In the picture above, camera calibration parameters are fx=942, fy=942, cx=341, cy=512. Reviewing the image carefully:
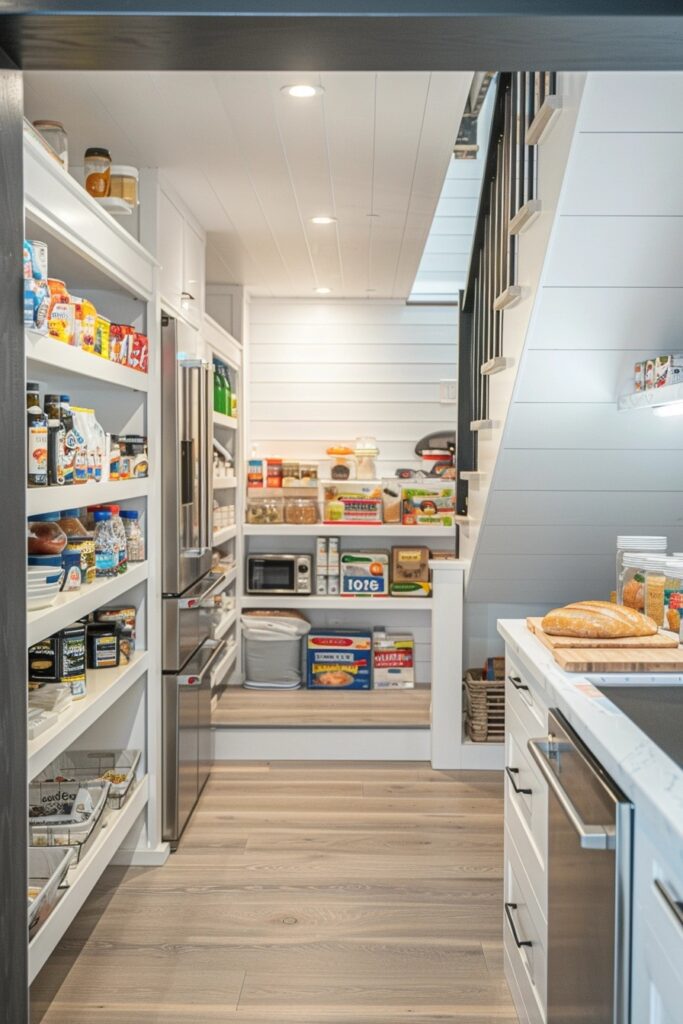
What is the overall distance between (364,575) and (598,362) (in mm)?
2797

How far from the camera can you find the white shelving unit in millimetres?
2180

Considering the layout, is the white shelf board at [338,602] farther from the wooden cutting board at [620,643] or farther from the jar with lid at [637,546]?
the wooden cutting board at [620,643]

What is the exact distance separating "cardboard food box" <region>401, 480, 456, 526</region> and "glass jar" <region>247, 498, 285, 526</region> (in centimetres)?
68

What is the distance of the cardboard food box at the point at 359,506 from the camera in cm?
517

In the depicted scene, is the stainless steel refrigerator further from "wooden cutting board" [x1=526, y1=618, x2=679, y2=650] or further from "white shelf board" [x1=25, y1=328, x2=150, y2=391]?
"wooden cutting board" [x1=526, y1=618, x2=679, y2=650]

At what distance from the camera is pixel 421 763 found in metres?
4.38

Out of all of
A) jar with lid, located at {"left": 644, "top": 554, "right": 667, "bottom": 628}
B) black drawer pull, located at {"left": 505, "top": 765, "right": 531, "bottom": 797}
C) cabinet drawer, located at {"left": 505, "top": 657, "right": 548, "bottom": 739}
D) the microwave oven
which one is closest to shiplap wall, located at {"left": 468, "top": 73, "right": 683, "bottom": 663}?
jar with lid, located at {"left": 644, "top": 554, "right": 667, "bottom": 628}

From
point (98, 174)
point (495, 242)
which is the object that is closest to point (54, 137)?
point (98, 174)

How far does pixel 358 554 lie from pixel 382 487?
397 mm

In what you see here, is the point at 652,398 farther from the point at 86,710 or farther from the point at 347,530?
the point at 347,530

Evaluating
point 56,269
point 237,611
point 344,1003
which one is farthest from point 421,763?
point 56,269

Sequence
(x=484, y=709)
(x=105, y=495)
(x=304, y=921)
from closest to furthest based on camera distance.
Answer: (x=105, y=495), (x=304, y=921), (x=484, y=709)

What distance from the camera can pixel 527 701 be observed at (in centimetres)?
219

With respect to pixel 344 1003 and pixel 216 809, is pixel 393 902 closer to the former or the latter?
pixel 344 1003
